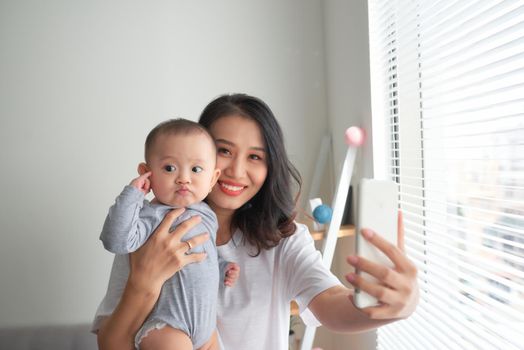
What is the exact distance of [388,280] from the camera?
0.61 m

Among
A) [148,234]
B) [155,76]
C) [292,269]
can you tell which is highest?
[155,76]

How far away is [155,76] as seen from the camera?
1.72 meters

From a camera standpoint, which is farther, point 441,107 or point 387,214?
point 441,107

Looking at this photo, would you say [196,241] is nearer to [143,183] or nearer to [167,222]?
[167,222]

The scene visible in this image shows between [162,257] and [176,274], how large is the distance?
7cm

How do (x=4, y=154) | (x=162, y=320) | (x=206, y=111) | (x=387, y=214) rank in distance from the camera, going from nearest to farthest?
1. (x=387, y=214)
2. (x=162, y=320)
3. (x=206, y=111)
4. (x=4, y=154)

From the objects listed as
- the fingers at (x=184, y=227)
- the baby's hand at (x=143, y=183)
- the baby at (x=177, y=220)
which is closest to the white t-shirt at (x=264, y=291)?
the baby at (x=177, y=220)

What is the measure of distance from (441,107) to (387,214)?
63 cm

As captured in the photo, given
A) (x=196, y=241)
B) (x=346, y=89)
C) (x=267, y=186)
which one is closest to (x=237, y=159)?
(x=267, y=186)

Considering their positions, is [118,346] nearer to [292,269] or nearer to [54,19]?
[292,269]

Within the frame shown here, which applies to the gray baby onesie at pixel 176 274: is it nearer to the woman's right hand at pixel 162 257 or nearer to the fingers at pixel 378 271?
the woman's right hand at pixel 162 257

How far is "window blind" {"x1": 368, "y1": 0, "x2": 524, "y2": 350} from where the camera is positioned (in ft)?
2.66

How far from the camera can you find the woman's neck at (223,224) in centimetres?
117

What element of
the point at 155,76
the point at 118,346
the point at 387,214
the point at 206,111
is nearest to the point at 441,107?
the point at 387,214
